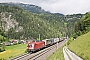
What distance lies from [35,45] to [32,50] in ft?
6.81

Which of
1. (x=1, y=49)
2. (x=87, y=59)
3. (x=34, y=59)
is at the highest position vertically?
(x=87, y=59)

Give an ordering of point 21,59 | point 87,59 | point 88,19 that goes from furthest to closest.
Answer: point 88,19, point 21,59, point 87,59

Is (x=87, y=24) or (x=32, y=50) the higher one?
(x=87, y=24)

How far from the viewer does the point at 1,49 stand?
119375 millimetres

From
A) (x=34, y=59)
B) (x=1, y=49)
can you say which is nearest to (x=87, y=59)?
(x=34, y=59)

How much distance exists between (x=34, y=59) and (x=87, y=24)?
→ 175ft

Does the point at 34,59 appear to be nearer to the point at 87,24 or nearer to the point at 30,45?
the point at 30,45

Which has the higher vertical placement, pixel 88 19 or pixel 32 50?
pixel 88 19

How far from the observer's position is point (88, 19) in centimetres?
9306

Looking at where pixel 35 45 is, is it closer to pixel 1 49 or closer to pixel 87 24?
pixel 87 24

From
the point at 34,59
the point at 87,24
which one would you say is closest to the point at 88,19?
the point at 87,24

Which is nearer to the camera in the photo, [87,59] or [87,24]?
[87,59]

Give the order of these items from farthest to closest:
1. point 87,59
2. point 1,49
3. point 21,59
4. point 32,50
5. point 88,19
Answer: point 1,49 → point 88,19 → point 32,50 → point 21,59 → point 87,59

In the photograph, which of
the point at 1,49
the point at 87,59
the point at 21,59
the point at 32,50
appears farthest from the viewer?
the point at 1,49
